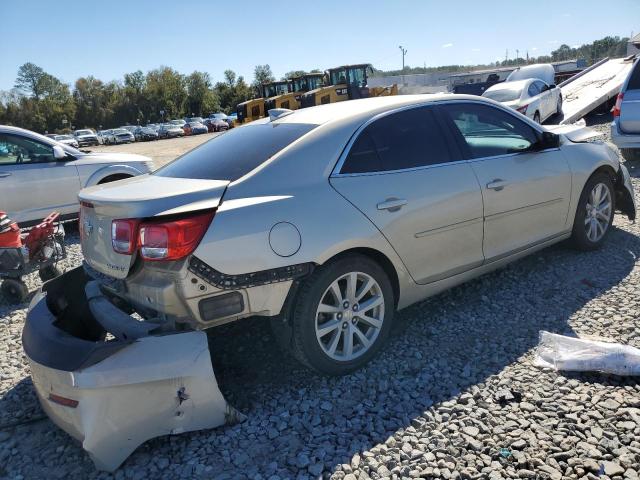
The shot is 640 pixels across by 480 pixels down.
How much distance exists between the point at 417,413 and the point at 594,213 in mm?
3161

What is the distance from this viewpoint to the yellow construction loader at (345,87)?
79.7 ft

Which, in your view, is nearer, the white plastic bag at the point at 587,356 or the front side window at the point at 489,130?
the white plastic bag at the point at 587,356

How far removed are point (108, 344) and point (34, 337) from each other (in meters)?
0.56

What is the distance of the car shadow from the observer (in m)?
2.72

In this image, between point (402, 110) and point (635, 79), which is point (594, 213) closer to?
point (402, 110)

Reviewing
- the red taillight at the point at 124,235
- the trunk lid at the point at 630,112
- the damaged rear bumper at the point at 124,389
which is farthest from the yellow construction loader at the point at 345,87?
the damaged rear bumper at the point at 124,389

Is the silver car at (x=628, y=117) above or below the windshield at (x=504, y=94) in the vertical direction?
below

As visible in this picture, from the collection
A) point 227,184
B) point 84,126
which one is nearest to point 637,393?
point 227,184

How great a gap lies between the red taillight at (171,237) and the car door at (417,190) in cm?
90

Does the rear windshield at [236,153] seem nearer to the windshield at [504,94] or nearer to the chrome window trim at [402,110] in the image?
the chrome window trim at [402,110]

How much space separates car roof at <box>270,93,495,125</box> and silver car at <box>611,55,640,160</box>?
6151mm

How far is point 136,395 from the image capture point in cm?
254

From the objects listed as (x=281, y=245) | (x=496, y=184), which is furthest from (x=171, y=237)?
(x=496, y=184)

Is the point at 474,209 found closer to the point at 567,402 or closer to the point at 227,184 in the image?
the point at 567,402
